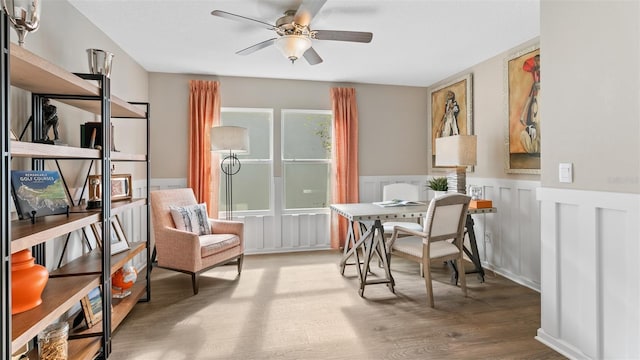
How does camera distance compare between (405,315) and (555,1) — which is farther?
(405,315)

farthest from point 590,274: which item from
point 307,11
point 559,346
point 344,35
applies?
point 307,11

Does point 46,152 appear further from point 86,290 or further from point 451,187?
point 451,187

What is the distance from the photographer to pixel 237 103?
4.43 meters

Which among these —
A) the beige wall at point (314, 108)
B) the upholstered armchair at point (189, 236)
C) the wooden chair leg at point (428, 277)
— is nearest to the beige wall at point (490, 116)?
the beige wall at point (314, 108)

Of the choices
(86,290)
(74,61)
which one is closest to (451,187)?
(86,290)

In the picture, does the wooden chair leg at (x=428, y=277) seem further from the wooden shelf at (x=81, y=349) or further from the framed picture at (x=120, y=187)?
the framed picture at (x=120, y=187)

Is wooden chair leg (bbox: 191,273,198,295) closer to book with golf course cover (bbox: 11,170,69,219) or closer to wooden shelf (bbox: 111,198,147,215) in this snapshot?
wooden shelf (bbox: 111,198,147,215)

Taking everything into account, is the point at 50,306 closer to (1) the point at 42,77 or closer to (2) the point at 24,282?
(2) the point at 24,282

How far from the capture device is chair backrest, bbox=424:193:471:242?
8.84ft

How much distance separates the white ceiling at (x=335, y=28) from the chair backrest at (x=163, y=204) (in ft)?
4.89

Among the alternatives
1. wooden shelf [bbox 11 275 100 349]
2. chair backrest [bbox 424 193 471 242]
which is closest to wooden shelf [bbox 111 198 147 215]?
wooden shelf [bbox 11 275 100 349]

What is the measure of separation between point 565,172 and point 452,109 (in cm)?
257

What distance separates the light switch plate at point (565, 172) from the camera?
1.97 metres

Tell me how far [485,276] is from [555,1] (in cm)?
265
